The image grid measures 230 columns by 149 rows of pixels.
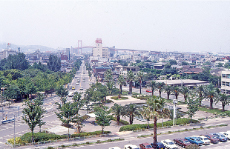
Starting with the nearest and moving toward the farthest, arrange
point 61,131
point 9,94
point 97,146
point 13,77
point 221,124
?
point 97,146
point 61,131
point 221,124
point 9,94
point 13,77

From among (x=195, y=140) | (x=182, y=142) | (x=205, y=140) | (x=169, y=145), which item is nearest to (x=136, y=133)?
(x=169, y=145)

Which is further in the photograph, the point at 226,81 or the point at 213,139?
the point at 226,81

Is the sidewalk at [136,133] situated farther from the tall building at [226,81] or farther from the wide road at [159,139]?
the tall building at [226,81]

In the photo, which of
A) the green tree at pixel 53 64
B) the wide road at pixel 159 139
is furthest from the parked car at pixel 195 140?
the green tree at pixel 53 64

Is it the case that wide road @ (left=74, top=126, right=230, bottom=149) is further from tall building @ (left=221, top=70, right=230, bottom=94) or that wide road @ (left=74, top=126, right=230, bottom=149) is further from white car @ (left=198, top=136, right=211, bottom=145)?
tall building @ (left=221, top=70, right=230, bottom=94)

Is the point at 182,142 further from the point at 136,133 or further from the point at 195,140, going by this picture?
the point at 136,133

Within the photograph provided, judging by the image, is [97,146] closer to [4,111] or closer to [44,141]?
[44,141]

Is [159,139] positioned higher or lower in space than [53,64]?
lower

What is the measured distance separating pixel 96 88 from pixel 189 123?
33231 millimetres

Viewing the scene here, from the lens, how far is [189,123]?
3975cm

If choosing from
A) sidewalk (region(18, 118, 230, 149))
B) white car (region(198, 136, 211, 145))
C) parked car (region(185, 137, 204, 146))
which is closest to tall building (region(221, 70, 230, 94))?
sidewalk (region(18, 118, 230, 149))

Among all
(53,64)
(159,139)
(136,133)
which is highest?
(53,64)

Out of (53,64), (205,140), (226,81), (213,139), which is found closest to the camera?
(205,140)

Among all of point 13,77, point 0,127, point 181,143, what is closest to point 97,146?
point 181,143
